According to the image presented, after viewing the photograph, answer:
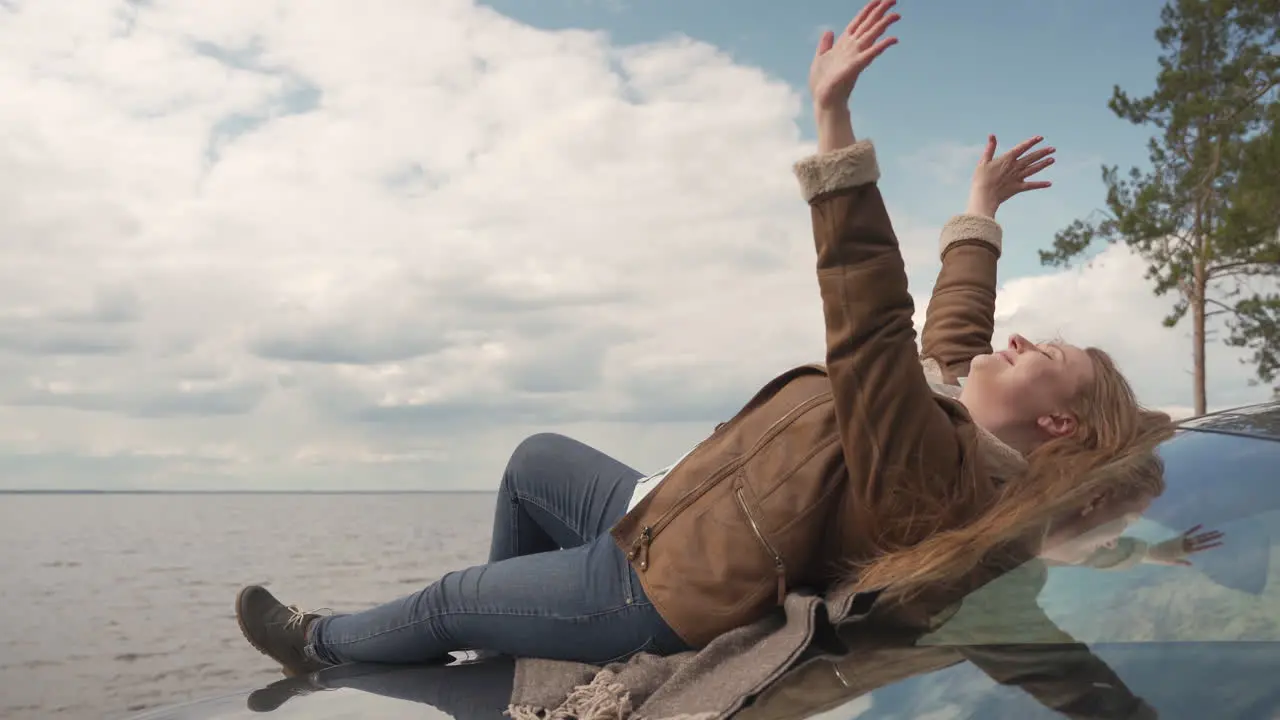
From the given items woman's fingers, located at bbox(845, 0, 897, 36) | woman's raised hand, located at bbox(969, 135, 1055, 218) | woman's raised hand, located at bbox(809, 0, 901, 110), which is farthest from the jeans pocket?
woman's raised hand, located at bbox(969, 135, 1055, 218)

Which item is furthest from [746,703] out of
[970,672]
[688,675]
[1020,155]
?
[1020,155]

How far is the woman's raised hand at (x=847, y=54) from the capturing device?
2201mm

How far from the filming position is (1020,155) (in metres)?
3.65

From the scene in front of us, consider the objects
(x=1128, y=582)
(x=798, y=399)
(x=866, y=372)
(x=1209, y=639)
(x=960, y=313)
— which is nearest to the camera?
(x=1209, y=639)

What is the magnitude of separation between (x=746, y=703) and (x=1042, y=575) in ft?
1.94

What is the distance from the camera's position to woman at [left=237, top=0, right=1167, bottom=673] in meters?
2.13

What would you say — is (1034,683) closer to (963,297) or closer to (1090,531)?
(1090,531)

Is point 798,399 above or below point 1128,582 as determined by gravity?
above

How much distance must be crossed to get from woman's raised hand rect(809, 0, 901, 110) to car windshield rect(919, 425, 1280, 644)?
1.03m

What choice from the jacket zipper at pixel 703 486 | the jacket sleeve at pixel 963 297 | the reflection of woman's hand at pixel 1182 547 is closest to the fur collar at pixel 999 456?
the jacket zipper at pixel 703 486

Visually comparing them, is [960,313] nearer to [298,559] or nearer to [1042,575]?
[1042,575]

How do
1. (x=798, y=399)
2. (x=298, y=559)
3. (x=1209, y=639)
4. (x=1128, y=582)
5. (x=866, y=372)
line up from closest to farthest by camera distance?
(x=1209, y=639), (x=1128, y=582), (x=866, y=372), (x=798, y=399), (x=298, y=559)

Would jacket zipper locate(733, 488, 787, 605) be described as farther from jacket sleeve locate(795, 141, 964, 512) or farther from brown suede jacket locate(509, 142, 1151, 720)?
jacket sleeve locate(795, 141, 964, 512)

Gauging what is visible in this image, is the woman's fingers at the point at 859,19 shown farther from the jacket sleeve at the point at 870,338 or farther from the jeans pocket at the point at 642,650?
the jeans pocket at the point at 642,650
